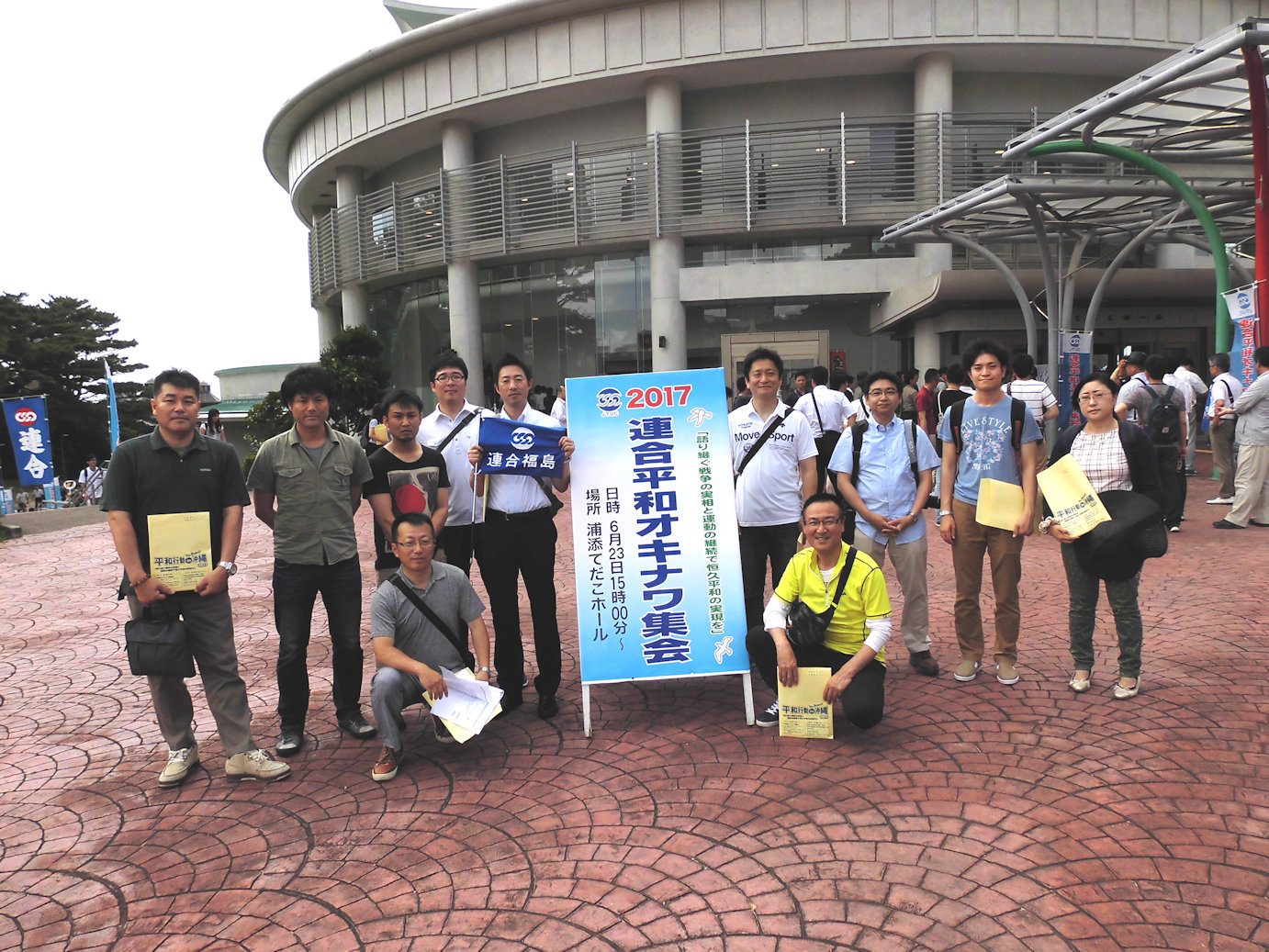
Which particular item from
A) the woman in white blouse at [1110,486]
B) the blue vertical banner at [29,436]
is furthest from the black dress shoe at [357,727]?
the blue vertical banner at [29,436]

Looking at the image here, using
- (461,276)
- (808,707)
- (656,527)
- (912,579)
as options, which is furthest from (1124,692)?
(461,276)

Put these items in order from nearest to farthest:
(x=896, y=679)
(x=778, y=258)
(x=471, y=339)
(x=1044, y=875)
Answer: (x=1044, y=875), (x=896, y=679), (x=778, y=258), (x=471, y=339)

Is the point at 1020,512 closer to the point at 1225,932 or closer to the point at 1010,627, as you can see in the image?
the point at 1010,627

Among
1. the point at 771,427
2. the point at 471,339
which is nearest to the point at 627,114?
the point at 471,339

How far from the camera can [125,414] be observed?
37.8 m

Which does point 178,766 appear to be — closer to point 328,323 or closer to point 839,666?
point 839,666

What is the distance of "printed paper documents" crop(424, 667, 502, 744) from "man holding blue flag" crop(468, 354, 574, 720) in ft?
1.80

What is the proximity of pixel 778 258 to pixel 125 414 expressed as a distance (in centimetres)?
3300

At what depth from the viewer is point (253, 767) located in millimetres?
3684

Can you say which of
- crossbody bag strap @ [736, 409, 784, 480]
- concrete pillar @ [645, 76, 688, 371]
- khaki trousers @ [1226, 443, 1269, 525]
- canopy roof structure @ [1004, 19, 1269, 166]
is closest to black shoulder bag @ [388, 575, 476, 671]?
crossbody bag strap @ [736, 409, 784, 480]

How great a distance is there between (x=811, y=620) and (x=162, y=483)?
307 cm

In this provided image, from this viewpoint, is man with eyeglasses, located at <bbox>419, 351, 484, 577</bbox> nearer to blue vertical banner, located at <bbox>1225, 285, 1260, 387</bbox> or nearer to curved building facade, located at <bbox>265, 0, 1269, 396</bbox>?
blue vertical banner, located at <bbox>1225, 285, 1260, 387</bbox>

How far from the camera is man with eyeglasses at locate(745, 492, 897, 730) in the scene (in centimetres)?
375

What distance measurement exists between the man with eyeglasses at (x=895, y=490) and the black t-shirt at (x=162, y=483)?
336 centimetres
